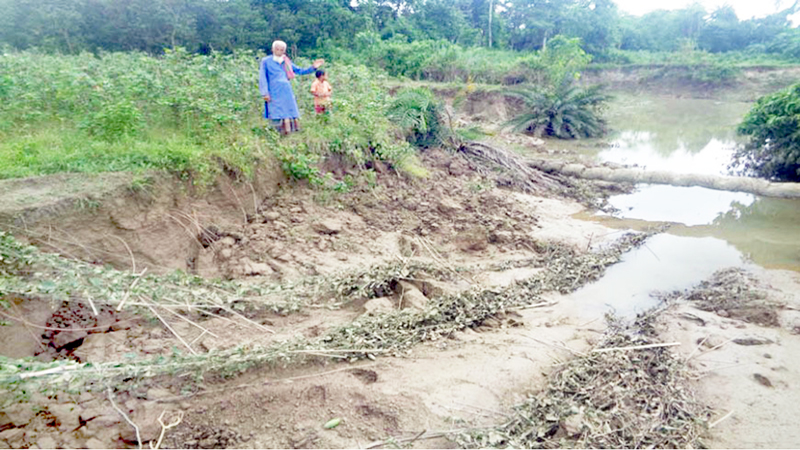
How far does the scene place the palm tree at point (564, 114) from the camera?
46.2 ft

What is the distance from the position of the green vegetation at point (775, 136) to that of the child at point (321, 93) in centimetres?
792

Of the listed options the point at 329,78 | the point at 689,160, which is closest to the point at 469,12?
the point at 689,160

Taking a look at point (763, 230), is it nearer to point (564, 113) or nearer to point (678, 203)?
point (678, 203)

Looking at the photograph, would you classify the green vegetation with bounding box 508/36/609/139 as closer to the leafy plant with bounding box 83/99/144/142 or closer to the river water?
the river water

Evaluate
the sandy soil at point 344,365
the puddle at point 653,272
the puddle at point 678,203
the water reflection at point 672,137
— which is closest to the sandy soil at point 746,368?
the sandy soil at point 344,365

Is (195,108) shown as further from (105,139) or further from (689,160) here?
(689,160)

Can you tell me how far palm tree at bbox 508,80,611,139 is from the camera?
14.1m

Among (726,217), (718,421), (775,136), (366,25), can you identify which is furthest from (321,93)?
(366,25)

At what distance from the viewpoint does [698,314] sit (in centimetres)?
441

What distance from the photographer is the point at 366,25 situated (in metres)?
26.7

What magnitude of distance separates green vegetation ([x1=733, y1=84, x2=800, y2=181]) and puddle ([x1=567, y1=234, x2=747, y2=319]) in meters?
3.58

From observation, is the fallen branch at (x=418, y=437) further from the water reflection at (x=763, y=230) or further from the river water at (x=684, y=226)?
the water reflection at (x=763, y=230)

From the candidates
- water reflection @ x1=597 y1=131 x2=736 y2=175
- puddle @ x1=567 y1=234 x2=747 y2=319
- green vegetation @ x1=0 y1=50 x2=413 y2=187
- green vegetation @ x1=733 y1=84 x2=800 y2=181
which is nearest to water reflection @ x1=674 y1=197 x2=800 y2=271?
puddle @ x1=567 y1=234 x2=747 y2=319

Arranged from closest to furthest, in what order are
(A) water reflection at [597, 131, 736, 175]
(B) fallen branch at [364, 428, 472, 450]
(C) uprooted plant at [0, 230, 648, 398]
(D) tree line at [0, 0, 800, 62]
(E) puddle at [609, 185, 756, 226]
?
Result: (C) uprooted plant at [0, 230, 648, 398] → (B) fallen branch at [364, 428, 472, 450] → (E) puddle at [609, 185, 756, 226] → (A) water reflection at [597, 131, 736, 175] → (D) tree line at [0, 0, 800, 62]
